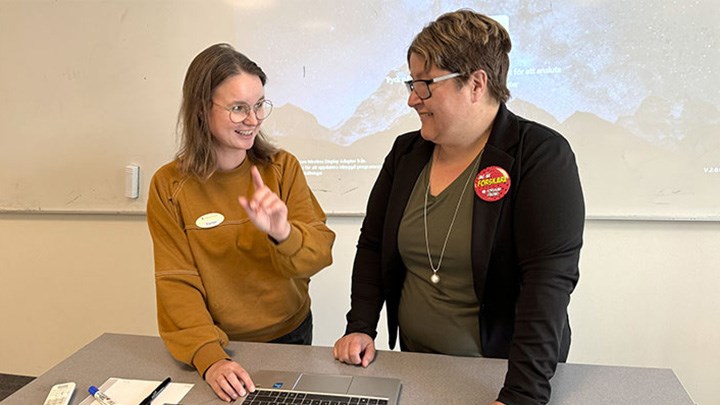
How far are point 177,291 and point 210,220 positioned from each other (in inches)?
8.1

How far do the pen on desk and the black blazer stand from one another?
58 centimetres

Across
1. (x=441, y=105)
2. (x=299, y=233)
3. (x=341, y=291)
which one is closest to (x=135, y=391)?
(x=299, y=233)

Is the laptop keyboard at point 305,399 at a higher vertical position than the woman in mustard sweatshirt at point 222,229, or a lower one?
lower

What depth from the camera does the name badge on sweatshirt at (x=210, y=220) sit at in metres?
1.48

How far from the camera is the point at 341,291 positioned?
2.68m

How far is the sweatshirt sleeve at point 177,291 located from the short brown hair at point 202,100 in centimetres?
9

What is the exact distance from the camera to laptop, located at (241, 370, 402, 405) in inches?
45.4

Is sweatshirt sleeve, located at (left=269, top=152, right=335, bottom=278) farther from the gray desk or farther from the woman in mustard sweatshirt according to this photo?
the gray desk

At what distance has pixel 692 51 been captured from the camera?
2193 mm

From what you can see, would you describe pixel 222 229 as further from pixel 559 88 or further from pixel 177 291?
pixel 559 88

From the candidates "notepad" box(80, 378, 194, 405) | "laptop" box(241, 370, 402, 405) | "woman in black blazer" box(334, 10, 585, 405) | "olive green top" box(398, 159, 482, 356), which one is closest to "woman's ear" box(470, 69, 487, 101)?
"woman in black blazer" box(334, 10, 585, 405)

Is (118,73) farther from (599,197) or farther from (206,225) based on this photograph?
(599,197)

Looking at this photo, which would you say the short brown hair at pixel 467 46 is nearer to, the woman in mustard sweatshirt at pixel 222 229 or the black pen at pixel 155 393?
the woman in mustard sweatshirt at pixel 222 229

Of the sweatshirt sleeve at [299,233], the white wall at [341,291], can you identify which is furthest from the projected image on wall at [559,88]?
the sweatshirt sleeve at [299,233]
